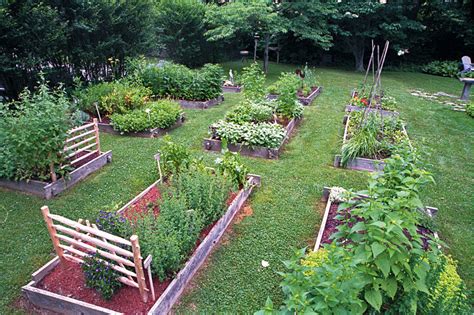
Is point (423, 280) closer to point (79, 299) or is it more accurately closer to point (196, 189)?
point (196, 189)

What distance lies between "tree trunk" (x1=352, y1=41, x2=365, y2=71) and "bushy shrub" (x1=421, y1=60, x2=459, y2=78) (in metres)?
3.13

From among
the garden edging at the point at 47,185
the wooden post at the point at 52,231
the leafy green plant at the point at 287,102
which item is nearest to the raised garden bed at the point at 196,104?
the leafy green plant at the point at 287,102

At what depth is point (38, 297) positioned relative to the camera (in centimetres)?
285

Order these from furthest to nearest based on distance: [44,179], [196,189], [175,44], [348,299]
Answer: [175,44], [44,179], [196,189], [348,299]

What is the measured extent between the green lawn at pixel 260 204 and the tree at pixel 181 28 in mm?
6831

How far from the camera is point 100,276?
277 centimetres

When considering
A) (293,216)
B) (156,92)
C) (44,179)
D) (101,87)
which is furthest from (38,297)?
(156,92)

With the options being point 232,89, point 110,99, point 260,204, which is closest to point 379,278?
point 260,204

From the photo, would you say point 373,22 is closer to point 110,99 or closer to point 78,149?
point 110,99

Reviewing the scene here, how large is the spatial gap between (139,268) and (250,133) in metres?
3.82

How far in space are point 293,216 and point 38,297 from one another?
284 centimetres

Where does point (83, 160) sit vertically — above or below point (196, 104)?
below

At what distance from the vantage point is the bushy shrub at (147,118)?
671 cm

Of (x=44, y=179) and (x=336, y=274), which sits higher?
(x=336, y=274)
